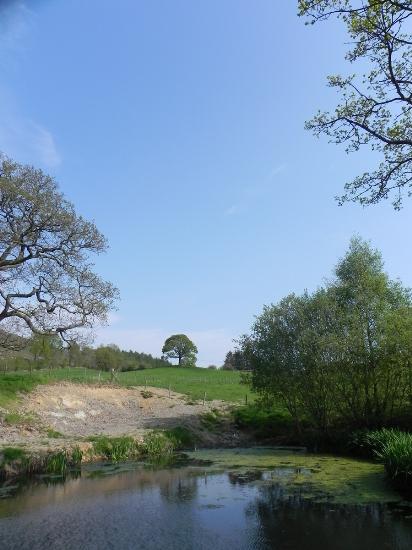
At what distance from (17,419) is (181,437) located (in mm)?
8843

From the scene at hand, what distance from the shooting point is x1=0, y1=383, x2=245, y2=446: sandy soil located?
2545 cm

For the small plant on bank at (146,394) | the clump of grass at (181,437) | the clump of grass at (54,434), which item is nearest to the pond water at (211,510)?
the clump of grass at (54,434)

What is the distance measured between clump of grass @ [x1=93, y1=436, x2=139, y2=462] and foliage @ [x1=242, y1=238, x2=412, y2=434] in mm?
8344

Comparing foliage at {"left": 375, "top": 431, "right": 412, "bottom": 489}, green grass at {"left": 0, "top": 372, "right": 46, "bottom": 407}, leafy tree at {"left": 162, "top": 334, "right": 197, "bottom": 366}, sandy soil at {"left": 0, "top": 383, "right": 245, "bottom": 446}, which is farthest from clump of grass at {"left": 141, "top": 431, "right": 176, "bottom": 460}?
leafy tree at {"left": 162, "top": 334, "right": 197, "bottom": 366}

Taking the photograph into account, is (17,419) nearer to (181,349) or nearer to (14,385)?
(14,385)

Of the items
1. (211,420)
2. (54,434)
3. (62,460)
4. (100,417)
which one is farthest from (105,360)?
(62,460)

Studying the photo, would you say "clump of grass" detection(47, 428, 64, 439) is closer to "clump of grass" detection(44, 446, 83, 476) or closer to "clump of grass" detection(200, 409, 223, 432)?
"clump of grass" detection(44, 446, 83, 476)

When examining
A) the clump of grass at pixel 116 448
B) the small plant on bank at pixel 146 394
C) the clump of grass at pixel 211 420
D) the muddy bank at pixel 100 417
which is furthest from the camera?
the small plant on bank at pixel 146 394

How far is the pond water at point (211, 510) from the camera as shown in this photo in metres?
11.3

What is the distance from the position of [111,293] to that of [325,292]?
12978mm

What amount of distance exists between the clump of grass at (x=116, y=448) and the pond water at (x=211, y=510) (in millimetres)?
2015

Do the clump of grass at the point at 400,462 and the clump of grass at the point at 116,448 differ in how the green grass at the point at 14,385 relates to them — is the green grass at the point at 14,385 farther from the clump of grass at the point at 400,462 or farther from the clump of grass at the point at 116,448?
the clump of grass at the point at 400,462

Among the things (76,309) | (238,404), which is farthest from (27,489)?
(238,404)

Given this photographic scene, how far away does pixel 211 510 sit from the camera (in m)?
14.1
